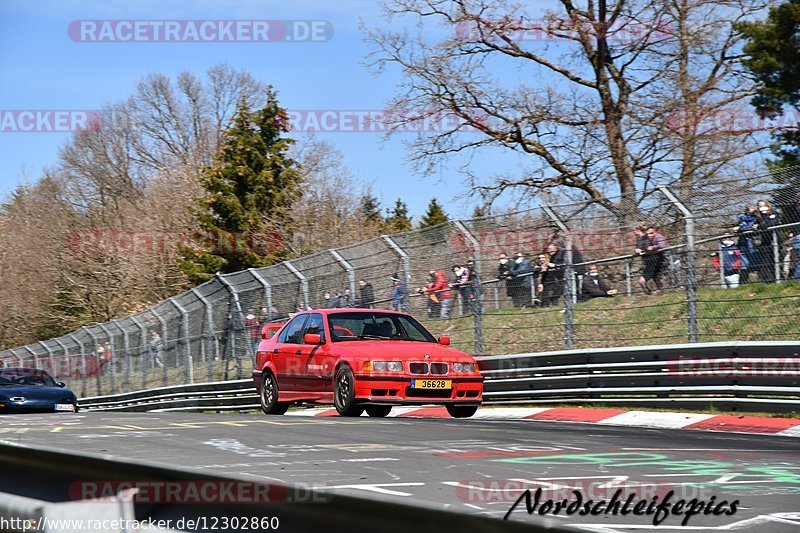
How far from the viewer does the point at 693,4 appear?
25.0 meters

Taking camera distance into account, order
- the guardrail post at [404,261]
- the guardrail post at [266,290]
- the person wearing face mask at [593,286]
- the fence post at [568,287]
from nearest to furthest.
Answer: the person wearing face mask at [593,286] < the fence post at [568,287] < the guardrail post at [404,261] < the guardrail post at [266,290]

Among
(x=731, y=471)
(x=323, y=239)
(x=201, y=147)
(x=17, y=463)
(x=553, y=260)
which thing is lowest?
(x=731, y=471)

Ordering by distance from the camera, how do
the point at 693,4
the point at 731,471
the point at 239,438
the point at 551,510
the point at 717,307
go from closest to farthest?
the point at 551,510
the point at 731,471
the point at 239,438
the point at 717,307
the point at 693,4

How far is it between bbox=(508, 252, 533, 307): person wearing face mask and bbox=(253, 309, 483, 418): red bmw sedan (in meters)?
1.74

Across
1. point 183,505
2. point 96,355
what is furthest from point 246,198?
point 183,505

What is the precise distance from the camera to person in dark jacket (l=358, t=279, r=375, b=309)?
18172 millimetres

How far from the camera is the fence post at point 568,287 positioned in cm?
1448

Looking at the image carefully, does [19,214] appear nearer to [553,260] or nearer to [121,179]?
[121,179]

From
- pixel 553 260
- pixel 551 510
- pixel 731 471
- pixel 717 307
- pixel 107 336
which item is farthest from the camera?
pixel 107 336

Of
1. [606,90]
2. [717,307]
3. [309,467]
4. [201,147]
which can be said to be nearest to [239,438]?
[309,467]

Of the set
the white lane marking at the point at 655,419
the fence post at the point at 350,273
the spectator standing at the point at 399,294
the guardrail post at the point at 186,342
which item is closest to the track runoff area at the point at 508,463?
the white lane marking at the point at 655,419

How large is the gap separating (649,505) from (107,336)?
1030 inches

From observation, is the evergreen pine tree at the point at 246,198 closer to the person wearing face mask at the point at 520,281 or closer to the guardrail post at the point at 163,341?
the guardrail post at the point at 163,341

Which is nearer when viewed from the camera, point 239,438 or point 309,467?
point 309,467
